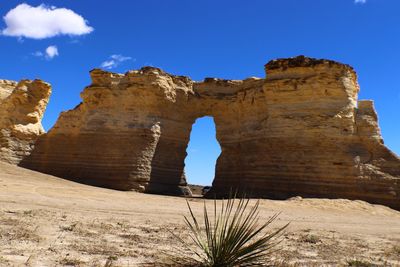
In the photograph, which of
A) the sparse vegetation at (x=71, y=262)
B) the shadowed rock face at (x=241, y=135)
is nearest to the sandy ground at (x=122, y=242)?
the sparse vegetation at (x=71, y=262)

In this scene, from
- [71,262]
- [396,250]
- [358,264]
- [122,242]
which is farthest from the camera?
[396,250]

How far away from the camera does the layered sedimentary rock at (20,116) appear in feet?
74.1

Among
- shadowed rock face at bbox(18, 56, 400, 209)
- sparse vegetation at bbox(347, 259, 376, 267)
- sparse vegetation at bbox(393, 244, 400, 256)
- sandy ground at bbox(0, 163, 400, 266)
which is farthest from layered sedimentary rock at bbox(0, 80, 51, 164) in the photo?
sparse vegetation at bbox(347, 259, 376, 267)

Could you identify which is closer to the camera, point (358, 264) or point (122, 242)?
point (358, 264)

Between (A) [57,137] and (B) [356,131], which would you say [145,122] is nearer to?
(A) [57,137]

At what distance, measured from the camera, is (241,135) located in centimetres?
2241

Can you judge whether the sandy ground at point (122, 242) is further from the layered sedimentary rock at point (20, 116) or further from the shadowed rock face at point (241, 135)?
the layered sedimentary rock at point (20, 116)

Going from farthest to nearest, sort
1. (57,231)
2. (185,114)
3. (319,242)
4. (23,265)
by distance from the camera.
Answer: (185,114)
(319,242)
(57,231)
(23,265)

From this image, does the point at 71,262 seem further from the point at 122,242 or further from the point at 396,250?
the point at 396,250

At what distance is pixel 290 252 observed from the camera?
637 centimetres

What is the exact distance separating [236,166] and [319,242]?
47.2ft

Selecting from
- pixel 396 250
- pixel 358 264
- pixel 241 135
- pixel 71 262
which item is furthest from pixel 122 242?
pixel 241 135

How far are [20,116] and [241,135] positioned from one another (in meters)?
12.7

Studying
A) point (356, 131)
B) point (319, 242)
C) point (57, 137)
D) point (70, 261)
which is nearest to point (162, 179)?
point (57, 137)
